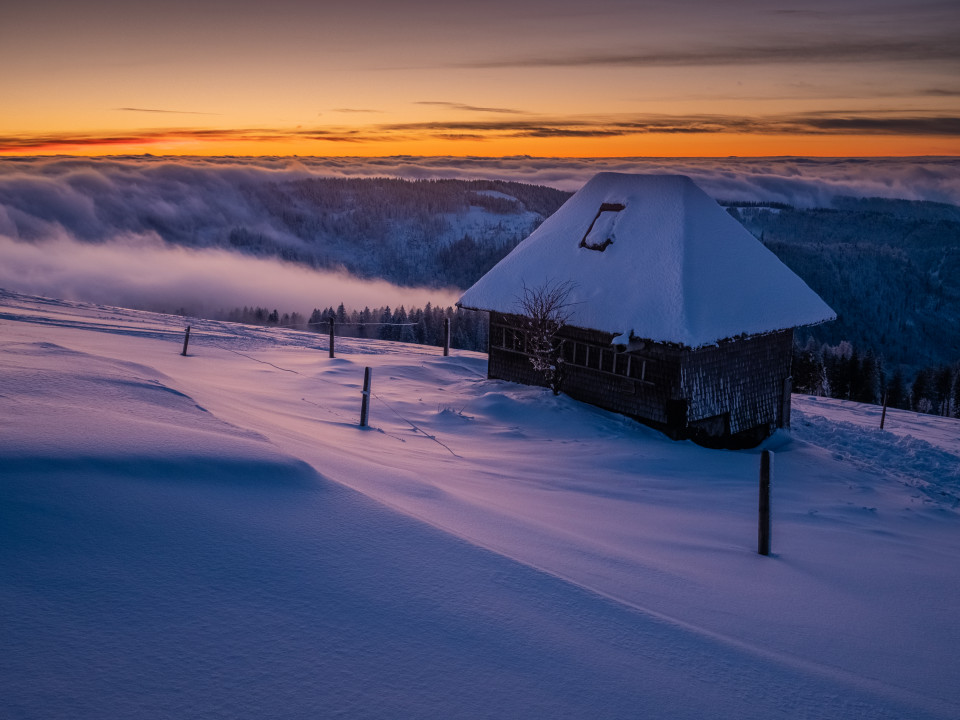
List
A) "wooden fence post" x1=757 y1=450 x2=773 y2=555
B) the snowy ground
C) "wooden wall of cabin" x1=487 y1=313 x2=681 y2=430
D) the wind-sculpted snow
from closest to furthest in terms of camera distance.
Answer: the snowy ground < "wooden fence post" x1=757 y1=450 x2=773 y2=555 < the wind-sculpted snow < "wooden wall of cabin" x1=487 y1=313 x2=681 y2=430

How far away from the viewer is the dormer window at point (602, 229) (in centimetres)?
1908

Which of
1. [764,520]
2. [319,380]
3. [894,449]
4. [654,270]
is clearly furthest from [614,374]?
[764,520]

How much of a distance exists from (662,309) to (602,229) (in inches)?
156

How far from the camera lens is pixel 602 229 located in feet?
63.6

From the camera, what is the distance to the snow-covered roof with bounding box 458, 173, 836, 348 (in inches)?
651

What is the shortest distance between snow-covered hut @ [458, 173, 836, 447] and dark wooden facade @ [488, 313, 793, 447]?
30mm

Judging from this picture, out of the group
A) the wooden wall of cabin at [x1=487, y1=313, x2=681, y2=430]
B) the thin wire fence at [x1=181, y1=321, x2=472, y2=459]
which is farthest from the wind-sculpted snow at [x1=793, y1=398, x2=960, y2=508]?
the thin wire fence at [x1=181, y1=321, x2=472, y2=459]

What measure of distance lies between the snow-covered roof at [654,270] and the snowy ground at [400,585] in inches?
248

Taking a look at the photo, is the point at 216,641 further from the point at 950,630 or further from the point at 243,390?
the point at 243,390

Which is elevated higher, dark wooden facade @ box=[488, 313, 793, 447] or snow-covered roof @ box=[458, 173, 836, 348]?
snow-covered roof @ box=[458, 173, 836, 348]

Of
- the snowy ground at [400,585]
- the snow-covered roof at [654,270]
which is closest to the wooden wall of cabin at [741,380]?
the snow-covered roof at [654,270]

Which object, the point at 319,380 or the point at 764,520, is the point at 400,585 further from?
the point at 319,380

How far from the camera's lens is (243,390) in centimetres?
1608

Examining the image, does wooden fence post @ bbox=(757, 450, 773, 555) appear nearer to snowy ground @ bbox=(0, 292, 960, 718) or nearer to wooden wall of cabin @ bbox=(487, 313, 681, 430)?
snowy ground @ bbox=(0, 292, 960, 718)
